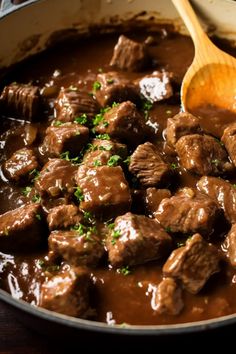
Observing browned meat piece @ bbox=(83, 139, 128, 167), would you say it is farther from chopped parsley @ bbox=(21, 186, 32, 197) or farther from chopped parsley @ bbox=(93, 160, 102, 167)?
chopped parsley @ bbox=(21, 186, 32, 197)

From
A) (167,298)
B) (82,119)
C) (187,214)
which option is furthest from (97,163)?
(167,298)

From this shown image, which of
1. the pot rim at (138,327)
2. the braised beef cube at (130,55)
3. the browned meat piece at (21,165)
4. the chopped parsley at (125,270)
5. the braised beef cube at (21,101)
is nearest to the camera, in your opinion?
the pot rim at (138,327)

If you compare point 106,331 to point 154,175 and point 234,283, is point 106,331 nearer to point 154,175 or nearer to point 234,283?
point 234,283

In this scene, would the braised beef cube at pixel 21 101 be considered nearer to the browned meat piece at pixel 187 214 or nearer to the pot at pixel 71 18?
the pot at pixel 71 18

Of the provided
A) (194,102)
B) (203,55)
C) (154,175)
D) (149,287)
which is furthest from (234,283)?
(203,55)

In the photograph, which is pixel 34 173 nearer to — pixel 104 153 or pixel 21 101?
Answer: pixel 104 153

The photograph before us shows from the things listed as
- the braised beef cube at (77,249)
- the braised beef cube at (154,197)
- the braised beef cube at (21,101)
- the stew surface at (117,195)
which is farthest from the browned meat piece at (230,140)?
the braised beef cube at (21,101)
